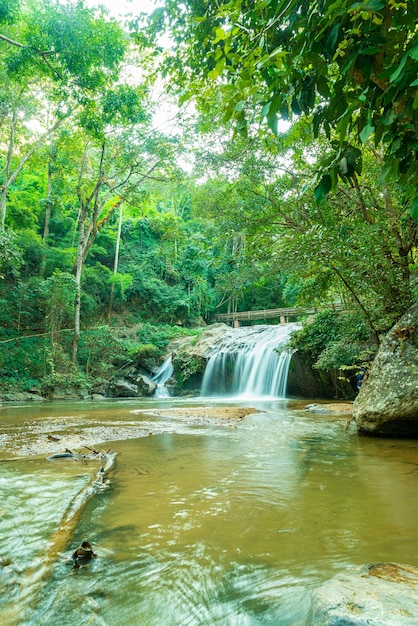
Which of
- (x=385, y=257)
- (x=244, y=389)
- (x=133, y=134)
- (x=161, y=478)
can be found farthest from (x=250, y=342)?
(x=161, y=478)

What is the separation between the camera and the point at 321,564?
5.82 feet

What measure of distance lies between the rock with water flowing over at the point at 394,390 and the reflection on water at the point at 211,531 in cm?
94

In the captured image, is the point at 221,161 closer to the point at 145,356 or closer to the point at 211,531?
the point at 211,531

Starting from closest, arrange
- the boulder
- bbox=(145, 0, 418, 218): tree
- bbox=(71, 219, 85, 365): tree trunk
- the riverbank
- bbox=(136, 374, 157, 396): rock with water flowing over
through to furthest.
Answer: the boulder, bbox=(145, 0, 418, 218): tree, the riverbank, bbox=(71, 219, 85, 365): tree trunk, bbox=(136, 374, 157, 396): rock with water flowing over

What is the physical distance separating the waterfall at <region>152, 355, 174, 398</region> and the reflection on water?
13.9m

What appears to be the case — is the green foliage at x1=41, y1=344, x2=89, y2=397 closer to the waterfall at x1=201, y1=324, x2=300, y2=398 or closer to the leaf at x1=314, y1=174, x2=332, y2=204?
the waterfall at x1=201, y1=324, x2=300, y2=398

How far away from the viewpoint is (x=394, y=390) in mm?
4879

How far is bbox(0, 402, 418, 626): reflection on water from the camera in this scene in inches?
59.0

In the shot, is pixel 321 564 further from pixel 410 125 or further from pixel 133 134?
pixel 133 134

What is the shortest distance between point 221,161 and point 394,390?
24.1ft

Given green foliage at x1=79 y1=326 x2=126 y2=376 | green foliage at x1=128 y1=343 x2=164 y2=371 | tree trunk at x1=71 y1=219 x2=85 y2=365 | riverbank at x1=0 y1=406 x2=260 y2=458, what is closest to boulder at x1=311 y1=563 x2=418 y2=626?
riverbank at x1=0 y1=406 x2=260 y2=458

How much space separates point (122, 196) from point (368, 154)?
11.8 meters

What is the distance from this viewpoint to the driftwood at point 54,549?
1444 mm

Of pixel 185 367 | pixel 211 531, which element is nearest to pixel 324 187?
pixel 211 531
